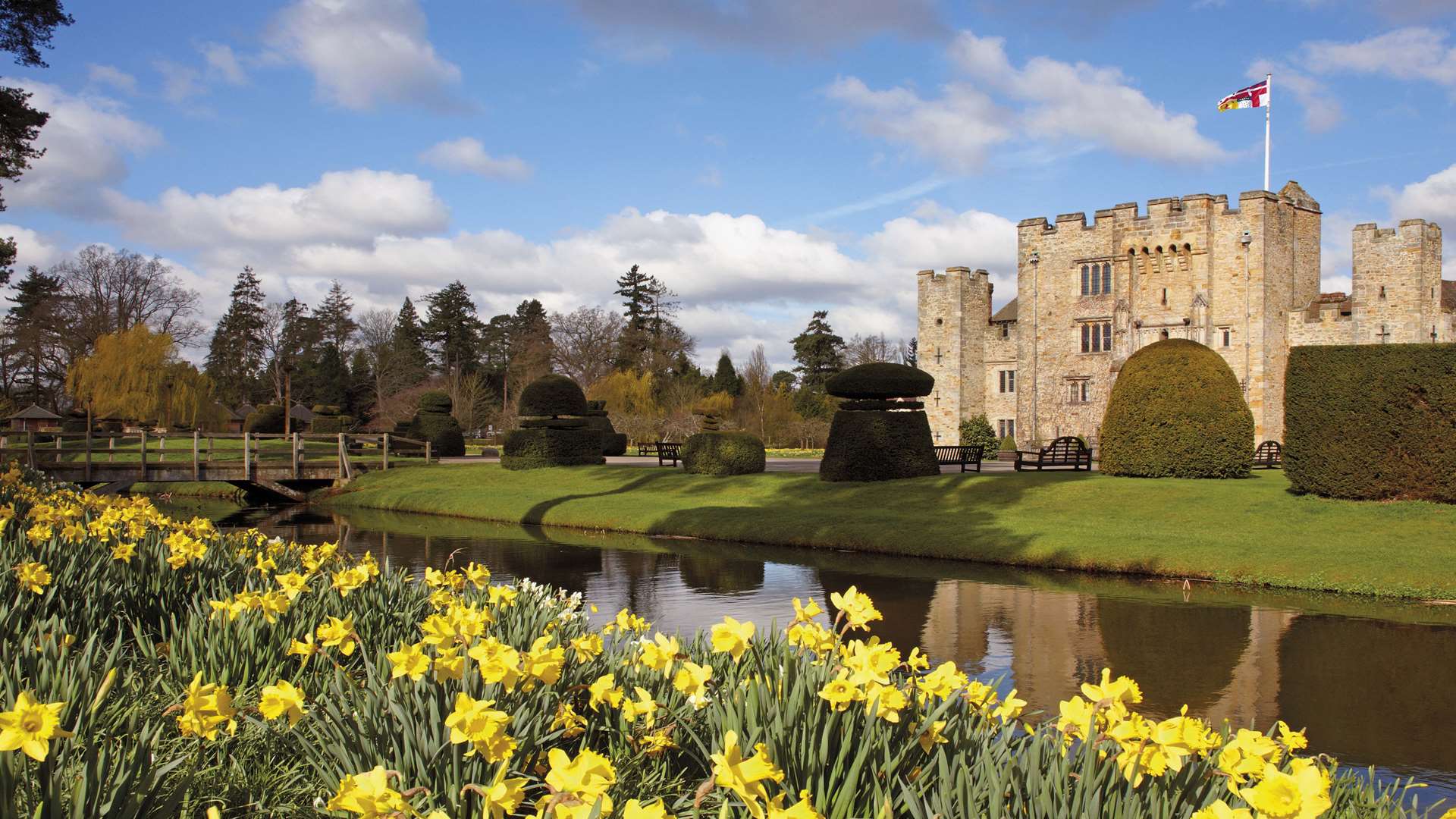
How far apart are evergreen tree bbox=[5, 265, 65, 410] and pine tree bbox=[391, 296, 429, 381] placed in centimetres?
2149

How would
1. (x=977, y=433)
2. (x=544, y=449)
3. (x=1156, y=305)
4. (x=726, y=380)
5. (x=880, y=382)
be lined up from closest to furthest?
1. (x=880, y=382)
2. (x=544, y=449)
3. (x=1156, y=305)
4. (x=977, y=433)
5. (x=726, y=380)

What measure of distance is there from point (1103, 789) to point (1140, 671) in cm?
584

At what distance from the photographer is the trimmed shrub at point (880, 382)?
23719 millimetres

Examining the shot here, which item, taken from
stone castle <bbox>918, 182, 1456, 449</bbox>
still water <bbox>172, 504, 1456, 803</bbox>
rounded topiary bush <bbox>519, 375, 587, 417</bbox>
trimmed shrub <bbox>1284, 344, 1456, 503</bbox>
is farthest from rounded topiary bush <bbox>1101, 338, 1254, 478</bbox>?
stone castle <bbox>918, 182, 1456, 449</bbox>

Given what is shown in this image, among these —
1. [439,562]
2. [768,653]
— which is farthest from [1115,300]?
[768,653]

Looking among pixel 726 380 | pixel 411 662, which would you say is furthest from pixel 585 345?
pixel 411 662

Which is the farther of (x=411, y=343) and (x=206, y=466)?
(x=411, y=343)

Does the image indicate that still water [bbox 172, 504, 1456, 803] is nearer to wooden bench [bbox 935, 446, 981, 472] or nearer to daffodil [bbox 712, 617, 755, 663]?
daffodil [bbox 712, 617, 755, 663]

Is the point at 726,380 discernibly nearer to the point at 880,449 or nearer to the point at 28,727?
the point at 880,449

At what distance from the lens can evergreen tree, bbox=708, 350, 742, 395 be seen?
66562 mm

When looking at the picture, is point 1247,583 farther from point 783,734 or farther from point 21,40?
point 21,40

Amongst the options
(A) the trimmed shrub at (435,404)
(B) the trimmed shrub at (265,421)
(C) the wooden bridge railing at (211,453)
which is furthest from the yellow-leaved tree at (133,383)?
(A) the trimmed shrub at (435,404)

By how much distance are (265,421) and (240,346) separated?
26.4 metres

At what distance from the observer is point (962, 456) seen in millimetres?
27406
